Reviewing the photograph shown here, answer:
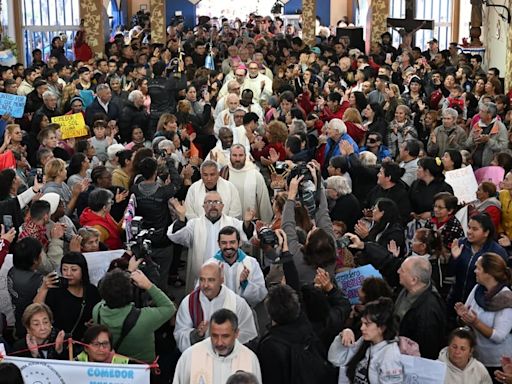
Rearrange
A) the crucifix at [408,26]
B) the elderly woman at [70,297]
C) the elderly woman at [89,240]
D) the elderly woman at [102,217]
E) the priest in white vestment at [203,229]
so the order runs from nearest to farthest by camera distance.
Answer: the elderly woman at [70,297] < the elderly woman at [89,240] < the priest in white vestment at [203,229] < the elderly woman at [102,217] < the crucifix at [408,26]

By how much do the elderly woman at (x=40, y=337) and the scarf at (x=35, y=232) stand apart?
1.76 metres

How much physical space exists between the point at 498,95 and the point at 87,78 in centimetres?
642

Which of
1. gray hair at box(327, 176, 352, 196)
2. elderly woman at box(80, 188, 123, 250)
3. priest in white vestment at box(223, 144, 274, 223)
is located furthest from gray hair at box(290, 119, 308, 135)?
elderly woman at box(80, 188, 123, 250)

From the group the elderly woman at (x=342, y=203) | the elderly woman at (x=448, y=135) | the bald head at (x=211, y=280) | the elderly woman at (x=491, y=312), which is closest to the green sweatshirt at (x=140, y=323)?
the bald head at (x=211, y=280)

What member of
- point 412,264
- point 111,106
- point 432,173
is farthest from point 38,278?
point 111,106

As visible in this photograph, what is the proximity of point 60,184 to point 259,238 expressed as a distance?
2494 millimetres

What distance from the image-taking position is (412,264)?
6.22 metres

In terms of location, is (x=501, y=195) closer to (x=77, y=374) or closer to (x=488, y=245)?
(x=488, y=245)

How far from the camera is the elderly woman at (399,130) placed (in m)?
11.6

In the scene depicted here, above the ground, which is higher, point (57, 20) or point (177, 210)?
point (57, 20)

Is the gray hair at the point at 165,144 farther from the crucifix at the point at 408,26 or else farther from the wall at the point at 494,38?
the crucifix at the point at 408,26

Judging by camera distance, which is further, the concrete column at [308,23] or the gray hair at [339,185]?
the concrete column at [308,23]

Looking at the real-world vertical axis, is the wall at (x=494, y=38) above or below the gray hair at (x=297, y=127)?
above

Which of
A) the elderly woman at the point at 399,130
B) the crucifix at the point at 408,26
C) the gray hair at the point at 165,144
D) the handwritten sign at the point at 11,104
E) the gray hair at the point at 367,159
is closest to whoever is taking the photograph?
the gray hair at the point at 367,159
